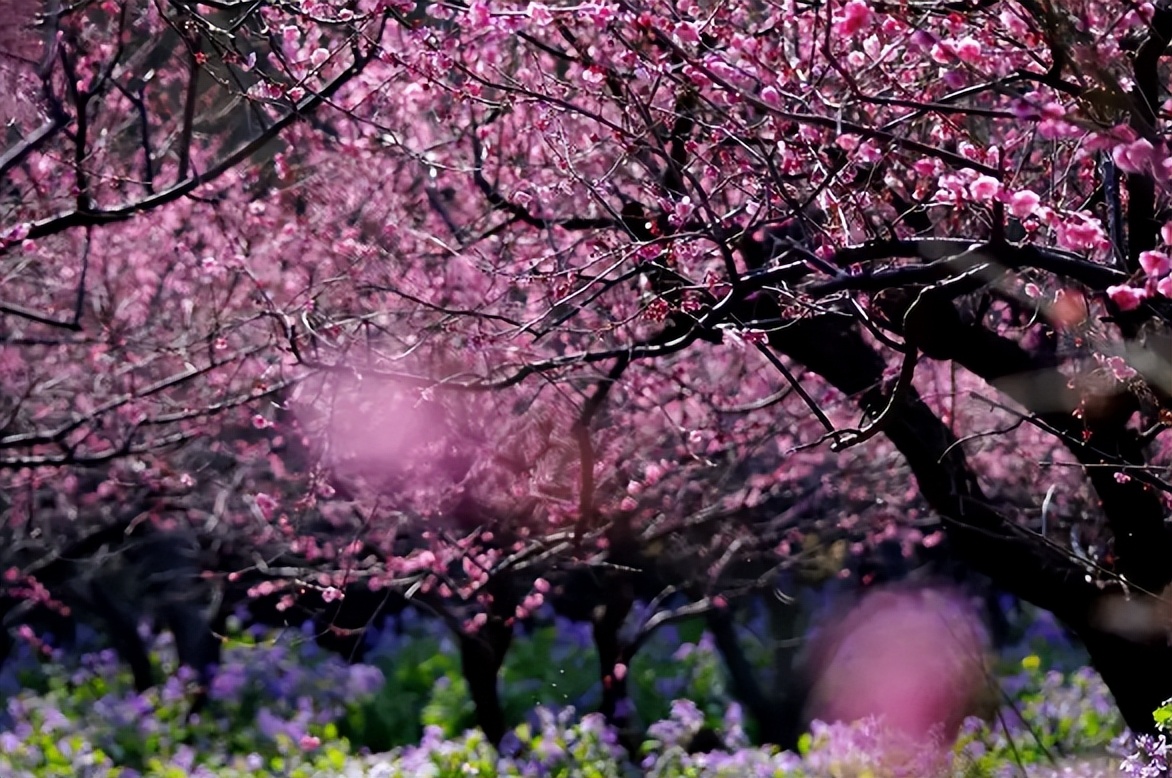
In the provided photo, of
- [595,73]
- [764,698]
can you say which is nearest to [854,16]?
[595,73]

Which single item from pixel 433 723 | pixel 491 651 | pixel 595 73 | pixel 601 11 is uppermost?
pixel 433 723

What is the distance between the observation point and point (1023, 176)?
611cm

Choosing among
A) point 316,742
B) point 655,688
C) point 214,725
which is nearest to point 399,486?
point 316,742

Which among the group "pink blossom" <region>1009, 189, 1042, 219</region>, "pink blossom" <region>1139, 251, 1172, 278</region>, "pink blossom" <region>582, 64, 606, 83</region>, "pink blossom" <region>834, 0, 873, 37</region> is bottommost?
"pink blossom" <region>1139, 251, 1172, 278</region>

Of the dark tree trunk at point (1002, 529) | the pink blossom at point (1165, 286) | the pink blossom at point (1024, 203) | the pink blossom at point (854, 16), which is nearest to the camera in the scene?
the pink blossom at point (1165, 286)

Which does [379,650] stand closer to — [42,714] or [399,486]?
[42,714]

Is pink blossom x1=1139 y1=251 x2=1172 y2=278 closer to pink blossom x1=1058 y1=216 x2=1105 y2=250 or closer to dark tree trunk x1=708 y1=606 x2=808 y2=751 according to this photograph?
pink blossom x1=1058 y1=216 x2=1105 y2=250

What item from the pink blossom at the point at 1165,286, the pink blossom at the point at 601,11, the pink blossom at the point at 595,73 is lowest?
the pink blossom at the point at 1165,286

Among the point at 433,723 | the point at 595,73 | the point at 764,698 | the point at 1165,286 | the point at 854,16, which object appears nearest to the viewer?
the point at 1165,286

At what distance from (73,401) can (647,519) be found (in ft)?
17.4

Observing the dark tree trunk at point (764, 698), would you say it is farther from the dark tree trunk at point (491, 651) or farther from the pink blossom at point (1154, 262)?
the pink blossom at point (1154, 262)

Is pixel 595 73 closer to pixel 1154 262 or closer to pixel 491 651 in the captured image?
pixel 1154 262

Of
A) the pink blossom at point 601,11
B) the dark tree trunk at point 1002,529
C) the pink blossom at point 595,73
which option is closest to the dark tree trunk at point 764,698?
the dark tree trunk at point 1002,529

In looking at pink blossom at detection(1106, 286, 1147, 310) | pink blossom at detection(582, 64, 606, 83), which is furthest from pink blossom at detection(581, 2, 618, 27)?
pink blossom at detection(1106, 286, 1147, 310)
